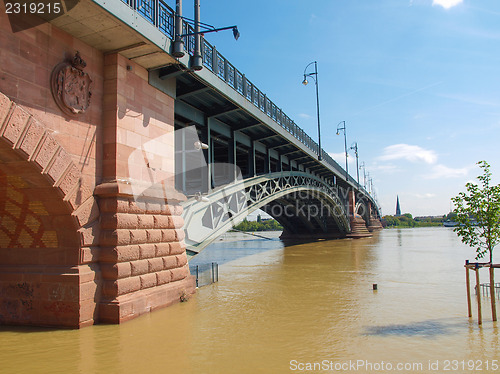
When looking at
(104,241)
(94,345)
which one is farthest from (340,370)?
(104,241)

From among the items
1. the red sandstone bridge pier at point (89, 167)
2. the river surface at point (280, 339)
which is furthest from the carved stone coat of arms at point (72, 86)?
the river surface at point (280, 339)

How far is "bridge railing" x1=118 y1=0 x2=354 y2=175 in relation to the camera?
1085cm

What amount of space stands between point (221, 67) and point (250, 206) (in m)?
8.80

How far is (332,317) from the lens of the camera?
10.1 metres

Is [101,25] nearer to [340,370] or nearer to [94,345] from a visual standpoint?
[94,345]

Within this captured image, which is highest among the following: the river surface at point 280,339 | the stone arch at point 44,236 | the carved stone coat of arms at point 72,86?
the carved stone coat of arms at point 72,86

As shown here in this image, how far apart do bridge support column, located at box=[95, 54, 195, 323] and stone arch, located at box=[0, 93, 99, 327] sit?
0.51m

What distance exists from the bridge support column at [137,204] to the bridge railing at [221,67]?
1447 mm


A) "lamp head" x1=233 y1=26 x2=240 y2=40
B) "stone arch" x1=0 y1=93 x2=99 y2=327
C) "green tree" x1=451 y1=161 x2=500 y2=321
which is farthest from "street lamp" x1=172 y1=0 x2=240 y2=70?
"green tree" x1=451 y1=161 x2=500 y2=321

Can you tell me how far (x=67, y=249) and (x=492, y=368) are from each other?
874 centimetres

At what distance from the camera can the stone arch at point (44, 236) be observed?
8.41m

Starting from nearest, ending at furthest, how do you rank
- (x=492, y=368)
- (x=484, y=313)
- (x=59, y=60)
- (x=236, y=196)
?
(x=492, y=368)
(x=59, y=60)
(x=484, y=313)
(x=236, y=196)

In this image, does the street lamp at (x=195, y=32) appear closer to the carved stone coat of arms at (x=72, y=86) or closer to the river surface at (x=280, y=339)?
the carved stone coat of arms at (x=72, y=86)

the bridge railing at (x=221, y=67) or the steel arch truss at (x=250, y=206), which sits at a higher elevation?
the bridge railing at (x=221, y=67)
